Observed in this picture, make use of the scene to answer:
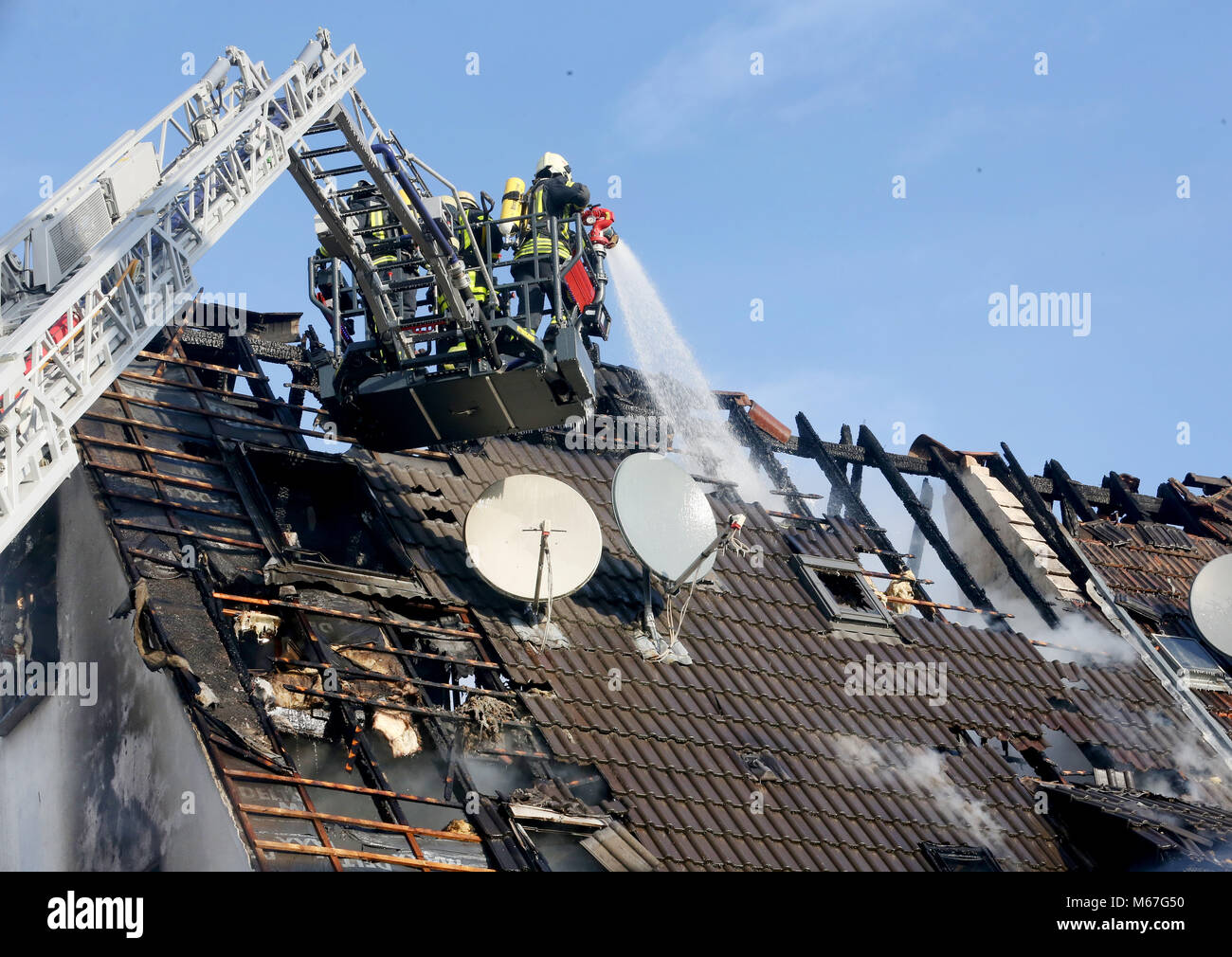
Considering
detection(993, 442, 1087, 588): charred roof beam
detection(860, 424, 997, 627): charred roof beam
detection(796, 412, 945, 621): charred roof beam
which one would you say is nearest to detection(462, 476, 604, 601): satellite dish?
detection(796, 412, 945, 621): charred roof beam

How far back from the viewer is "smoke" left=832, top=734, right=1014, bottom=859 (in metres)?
17.3

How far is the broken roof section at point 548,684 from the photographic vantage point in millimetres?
14367

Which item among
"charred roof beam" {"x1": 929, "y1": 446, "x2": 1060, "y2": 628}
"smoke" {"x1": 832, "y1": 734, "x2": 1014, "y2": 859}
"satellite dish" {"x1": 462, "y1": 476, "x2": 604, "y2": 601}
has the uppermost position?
"charred roof beam" {"x1": 929, "y1": 446, "x2": 1060, "y2": 628}

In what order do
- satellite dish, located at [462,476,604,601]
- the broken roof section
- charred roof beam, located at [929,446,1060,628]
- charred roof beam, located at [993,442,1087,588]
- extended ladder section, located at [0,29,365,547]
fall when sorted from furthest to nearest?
charred roof beam, located at [993,442,1087,588], charred roof beam, located at [929,446,1060,628], satellite dish, located at [462,476,604,601], the broken roof section, extended ladder section, located at [0,29,365,547]

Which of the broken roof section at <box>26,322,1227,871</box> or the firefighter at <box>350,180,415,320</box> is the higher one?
the firefighter at <box>350,180,415,320</box>

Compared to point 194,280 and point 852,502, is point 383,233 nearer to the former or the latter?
point 194,280

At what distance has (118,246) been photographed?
1345 centimetres

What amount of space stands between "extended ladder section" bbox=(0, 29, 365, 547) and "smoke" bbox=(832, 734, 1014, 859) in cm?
874

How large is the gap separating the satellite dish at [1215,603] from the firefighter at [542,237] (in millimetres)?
10587

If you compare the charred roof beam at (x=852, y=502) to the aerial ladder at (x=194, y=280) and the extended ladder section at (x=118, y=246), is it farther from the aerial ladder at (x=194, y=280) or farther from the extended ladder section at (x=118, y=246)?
the extended ladder section at (x=118, y=246)

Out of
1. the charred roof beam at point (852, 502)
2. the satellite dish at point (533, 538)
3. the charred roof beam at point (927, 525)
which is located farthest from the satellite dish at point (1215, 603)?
the satellite dish at point (533, 538)

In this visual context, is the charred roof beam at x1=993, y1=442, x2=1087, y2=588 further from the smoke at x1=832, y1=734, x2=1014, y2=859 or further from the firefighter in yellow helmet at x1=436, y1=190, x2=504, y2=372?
the firefighter in yellow helmet at x1=436, y1=190, x2=504, y2=372
